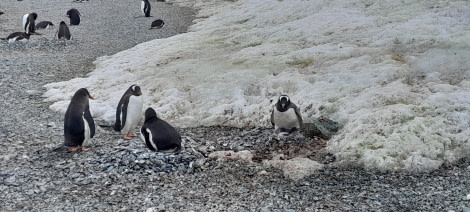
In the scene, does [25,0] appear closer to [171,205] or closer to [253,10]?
[253,10]

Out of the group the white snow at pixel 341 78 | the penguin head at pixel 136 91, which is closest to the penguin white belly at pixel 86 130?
the penguin head at pixel 136 91

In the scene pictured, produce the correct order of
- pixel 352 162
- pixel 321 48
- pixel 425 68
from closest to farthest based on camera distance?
pixel 352 162, pixel 425 68, pixel 321 48

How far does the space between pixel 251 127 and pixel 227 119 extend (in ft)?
2.14

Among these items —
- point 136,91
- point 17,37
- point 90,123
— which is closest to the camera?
point 90,123

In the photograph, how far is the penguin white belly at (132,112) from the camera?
31.7 ft

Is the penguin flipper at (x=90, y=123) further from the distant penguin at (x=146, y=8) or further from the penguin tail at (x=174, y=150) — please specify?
the distant penguin at (x=146, y=8)

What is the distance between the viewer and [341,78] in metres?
11.5

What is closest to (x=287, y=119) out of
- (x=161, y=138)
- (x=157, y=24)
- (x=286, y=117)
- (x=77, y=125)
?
(x=286, y=117)

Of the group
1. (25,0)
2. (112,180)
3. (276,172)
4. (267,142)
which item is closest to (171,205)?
(112,180)

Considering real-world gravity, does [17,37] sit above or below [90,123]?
below

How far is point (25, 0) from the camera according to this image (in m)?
36.3

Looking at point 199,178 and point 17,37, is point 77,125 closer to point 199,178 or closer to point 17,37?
point 199,178

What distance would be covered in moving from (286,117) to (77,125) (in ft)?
11.3

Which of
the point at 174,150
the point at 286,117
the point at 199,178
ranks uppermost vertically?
the point at 286,117
